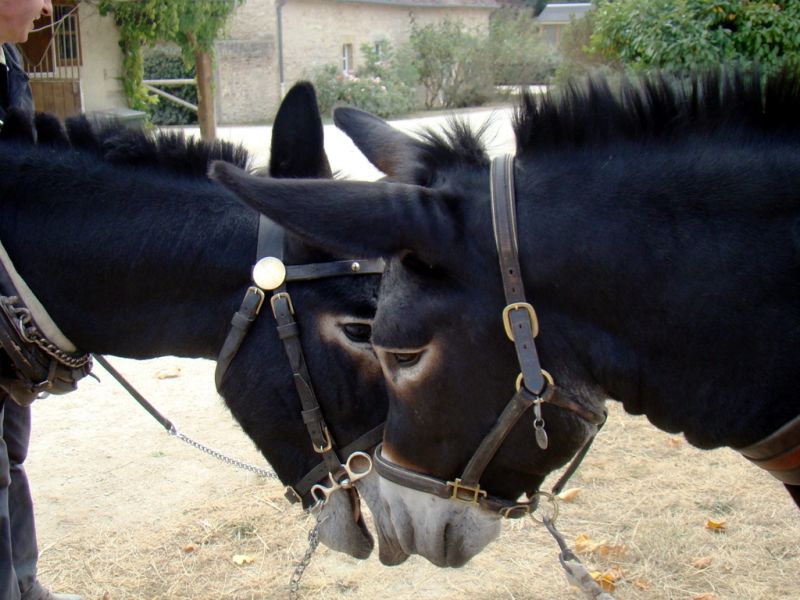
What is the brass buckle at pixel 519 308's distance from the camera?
1.92 metres

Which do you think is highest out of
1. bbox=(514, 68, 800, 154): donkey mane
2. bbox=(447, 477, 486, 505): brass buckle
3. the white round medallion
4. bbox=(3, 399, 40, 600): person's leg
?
bbox=(514, 68, 800, 154): donkey mane

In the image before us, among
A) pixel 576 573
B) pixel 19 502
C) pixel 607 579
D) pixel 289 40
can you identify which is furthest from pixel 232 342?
pixel 289 40

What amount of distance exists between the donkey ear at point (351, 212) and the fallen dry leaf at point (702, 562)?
118 inches

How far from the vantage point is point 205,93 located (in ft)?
49.8

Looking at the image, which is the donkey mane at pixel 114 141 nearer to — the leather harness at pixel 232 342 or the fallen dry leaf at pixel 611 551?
the leather harness at pixel 232 342

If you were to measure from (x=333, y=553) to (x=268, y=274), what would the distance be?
Result: 2354mm

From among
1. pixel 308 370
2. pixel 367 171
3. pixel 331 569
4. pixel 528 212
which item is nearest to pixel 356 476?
pixel 308 370

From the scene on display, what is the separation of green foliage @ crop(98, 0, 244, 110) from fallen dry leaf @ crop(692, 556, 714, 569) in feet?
41.1

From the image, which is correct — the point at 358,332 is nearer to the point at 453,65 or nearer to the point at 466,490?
the point at 466,490

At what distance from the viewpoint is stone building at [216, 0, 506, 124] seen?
105ft

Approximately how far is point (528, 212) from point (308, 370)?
0.97 metres

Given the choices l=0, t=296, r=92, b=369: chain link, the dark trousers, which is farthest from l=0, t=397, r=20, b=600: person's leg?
the dark trousers

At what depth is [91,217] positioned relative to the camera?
267cm

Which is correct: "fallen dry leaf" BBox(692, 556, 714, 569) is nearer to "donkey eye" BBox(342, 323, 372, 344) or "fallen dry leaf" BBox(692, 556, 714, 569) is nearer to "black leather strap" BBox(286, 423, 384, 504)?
"black leather strap" BBox(286, 423, 384, 504)
